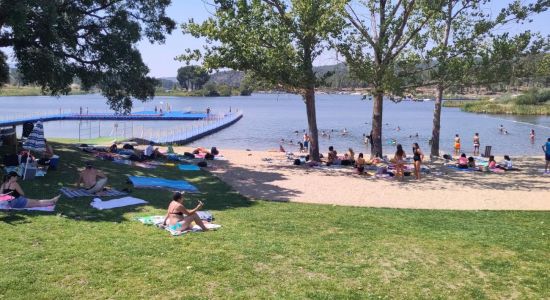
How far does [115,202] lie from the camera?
41.2ft

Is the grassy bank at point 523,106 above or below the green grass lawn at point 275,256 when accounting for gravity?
above

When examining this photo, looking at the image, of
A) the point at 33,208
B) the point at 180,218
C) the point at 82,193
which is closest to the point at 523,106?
the point at 82,193

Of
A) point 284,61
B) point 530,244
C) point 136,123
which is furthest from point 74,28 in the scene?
point 136,123

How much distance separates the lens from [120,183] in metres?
15.5

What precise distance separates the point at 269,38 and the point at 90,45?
7178 mm

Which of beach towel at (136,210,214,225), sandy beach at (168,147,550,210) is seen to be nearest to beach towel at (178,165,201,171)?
sandy beach at (168,147,550,210)

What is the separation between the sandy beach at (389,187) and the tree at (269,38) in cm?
410

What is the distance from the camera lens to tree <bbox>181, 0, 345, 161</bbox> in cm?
2105

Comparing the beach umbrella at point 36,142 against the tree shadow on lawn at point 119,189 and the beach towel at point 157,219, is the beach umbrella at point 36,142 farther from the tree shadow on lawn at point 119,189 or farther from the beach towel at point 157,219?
the beach towel at point 157,219

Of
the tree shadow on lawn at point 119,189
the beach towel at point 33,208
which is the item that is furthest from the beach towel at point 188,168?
the beach towel at point 33,208

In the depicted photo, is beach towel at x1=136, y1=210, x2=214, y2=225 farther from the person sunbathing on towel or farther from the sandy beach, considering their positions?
the sandy beach

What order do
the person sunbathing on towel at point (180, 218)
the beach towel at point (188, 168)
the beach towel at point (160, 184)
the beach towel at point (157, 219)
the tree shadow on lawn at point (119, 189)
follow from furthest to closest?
the beach towel at point (188, 168), the beach towel at point (160, 184), the tree shadow on lawn at point (119, 189), the beach towel at point (157, 219), the person sunbathing on towel at point (180, 218)

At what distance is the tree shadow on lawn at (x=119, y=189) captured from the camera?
Result: 11.5m

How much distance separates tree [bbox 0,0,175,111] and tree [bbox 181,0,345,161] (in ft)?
6.98
